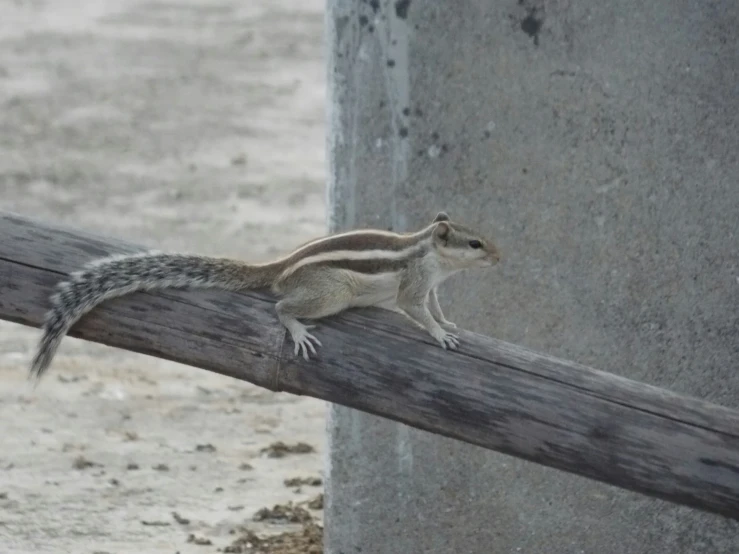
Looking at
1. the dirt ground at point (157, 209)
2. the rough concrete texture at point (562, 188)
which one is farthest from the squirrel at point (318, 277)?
the dirt ground at point (157, 209)

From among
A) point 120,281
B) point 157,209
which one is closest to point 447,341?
point 120,281

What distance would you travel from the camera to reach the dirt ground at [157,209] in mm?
4684

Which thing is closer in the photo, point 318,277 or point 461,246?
point 318,277

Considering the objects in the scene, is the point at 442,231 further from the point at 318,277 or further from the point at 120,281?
the point at 120,281

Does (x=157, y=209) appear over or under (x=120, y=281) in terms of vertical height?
under

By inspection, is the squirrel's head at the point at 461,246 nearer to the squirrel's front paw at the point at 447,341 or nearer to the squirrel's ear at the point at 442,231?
the squirrel's ear at the point at 442,231

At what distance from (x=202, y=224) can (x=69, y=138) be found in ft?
6.15

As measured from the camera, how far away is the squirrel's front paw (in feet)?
9.58

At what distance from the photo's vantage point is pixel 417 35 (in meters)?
3.67

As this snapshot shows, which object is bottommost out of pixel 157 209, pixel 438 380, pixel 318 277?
pixel 157 209

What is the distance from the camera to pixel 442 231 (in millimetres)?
3152

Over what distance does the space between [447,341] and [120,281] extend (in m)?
0.71

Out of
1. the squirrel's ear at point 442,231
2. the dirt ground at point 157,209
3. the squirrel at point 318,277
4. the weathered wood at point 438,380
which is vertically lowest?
the dirt ground at point 157,209

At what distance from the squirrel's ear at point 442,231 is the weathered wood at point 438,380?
0.25 meters
